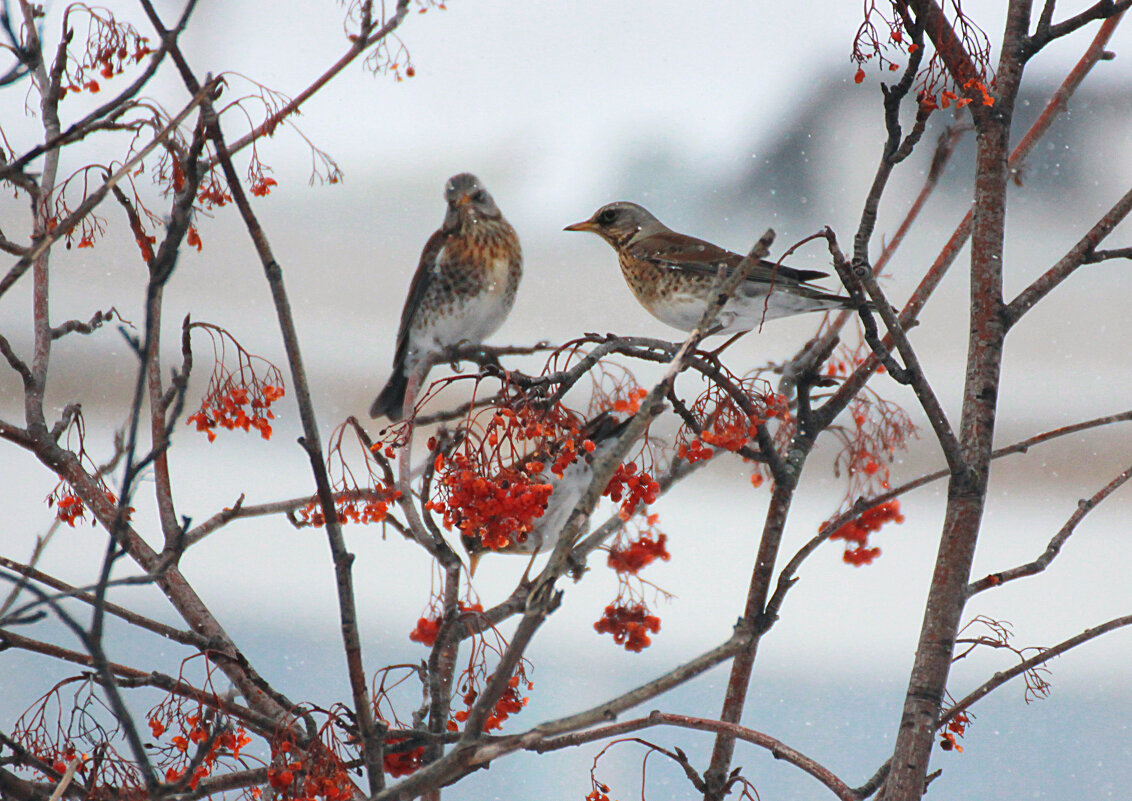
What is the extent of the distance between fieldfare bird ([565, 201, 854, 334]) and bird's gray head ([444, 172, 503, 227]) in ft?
0.57

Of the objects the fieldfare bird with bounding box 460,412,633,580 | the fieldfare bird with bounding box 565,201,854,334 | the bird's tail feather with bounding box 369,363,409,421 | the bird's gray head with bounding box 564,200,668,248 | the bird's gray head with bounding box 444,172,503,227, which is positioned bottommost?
the fieldfare bird with bounding box 460,412,633,580

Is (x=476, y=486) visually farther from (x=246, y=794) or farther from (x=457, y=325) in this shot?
(x=457, y=325)

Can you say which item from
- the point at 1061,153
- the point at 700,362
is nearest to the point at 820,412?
the point at 700,362

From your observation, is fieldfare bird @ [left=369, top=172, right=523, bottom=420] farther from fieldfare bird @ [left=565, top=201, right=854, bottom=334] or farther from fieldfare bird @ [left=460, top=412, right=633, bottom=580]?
fieldfare bird @ [left=460, top=412, right=633, bottom=580]

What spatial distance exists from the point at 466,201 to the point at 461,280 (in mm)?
107

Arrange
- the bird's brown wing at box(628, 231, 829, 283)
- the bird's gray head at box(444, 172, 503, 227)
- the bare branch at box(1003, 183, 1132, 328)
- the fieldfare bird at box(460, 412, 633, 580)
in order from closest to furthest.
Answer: the bare branch at box(1003, 183, 1132, 328) → the fieldfare bird at box(460, 412, 633, 580) → the bird's brown wing at box(628, 231, 829, 283) → the bird's gray head at box(444, 172, 503, 227)

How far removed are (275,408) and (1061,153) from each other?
6.62ft

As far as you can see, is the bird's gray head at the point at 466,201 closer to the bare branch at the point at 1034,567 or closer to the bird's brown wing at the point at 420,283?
the bird's brown wing at the point at 420,283

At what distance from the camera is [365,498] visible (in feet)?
2.05

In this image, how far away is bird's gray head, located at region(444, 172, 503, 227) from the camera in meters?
1.29

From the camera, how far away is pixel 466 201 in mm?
1281

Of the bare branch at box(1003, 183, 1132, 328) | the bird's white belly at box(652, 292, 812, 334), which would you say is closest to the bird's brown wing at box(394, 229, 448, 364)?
the bird's white belly at box(652, 292, 812, 334)

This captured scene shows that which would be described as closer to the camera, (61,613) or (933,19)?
(61,613)

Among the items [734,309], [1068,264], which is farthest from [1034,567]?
[734,309]
